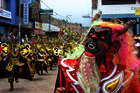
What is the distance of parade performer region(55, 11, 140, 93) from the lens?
7.40 feet

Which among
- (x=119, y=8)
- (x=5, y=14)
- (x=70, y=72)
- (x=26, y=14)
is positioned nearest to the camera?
(x=70, y=72)

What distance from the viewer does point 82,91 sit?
7.86 ft

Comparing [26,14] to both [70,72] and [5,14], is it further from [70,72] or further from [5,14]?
[70,72]

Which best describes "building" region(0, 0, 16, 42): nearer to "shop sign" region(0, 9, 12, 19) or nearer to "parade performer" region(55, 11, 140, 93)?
"shop sign" region(0, 9, 12, 19)

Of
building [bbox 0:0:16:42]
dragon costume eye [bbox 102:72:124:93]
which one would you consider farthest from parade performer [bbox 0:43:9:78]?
building [bbox 0:0:16:42]

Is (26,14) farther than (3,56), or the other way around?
(26,14)

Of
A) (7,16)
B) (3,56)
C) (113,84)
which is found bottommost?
(3,56)

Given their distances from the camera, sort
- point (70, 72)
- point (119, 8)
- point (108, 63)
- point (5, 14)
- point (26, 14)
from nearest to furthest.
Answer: point (108, 63)
point (70, 72)
point (5, 14)
point (119, 8)
point (26, 14)

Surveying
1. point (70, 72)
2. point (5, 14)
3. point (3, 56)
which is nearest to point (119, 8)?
point (5, 14)

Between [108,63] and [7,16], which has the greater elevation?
[7,16]

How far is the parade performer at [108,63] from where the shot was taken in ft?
7.40

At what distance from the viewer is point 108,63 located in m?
2.31

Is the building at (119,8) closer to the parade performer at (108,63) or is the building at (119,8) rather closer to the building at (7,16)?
the building at (7,16)

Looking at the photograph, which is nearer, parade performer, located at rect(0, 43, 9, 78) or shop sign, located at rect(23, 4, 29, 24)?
parade performer, located at rect(0, 43, 9, 78)
